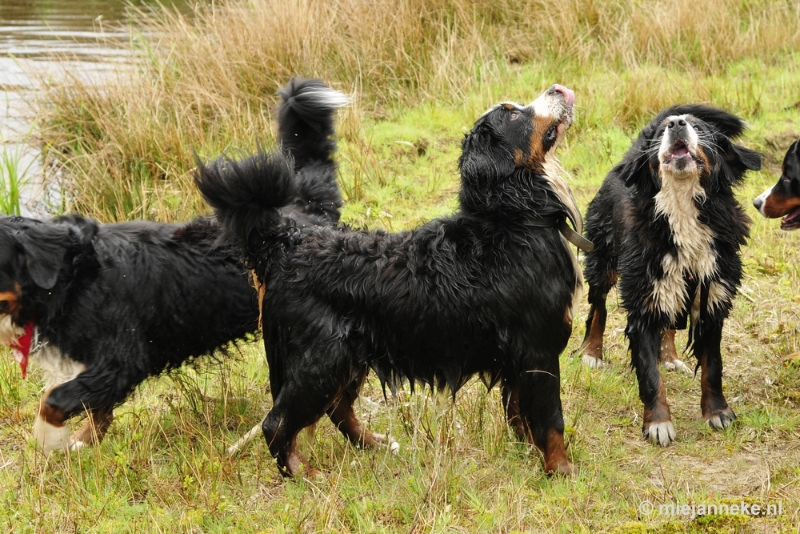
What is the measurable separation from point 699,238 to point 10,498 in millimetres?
3309

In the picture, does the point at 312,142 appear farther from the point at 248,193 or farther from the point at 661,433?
the point at 661,433

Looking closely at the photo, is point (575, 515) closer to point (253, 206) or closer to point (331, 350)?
point (331, 350)

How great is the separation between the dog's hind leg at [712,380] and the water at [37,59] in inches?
210

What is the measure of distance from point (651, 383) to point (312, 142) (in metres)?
2.14

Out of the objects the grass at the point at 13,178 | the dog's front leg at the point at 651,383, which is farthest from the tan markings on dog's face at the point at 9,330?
the dog's front leg at the point at 651,383

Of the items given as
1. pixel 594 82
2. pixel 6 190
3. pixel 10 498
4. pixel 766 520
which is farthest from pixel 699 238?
pixel 6 190

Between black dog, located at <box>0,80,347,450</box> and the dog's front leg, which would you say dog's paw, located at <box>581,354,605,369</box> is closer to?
the dog's front leg

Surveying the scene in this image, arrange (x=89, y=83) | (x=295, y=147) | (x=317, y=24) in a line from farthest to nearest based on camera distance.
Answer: (x=317, y=24) → (x=89, y=83) → (x=295, y=147)

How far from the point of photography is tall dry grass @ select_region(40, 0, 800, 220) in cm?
779

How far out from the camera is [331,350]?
3.64 meters

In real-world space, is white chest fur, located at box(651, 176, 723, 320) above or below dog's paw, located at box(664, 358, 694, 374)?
above

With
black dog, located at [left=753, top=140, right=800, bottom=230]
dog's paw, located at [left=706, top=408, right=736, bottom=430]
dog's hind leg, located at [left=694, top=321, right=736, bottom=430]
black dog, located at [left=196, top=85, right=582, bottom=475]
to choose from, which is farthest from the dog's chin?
black dog, located at [left=196, top=85, right=582, bottom=475]

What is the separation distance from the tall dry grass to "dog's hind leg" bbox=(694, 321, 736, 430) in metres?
4.10

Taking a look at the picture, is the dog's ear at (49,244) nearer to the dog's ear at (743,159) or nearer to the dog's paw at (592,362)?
the dog's paw at (592,362)
